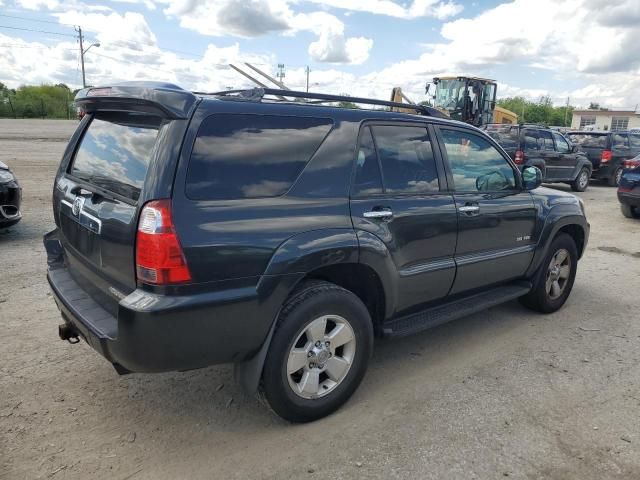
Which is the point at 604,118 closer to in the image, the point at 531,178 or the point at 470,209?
the point at 531,178

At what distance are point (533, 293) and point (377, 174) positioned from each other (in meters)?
2.38

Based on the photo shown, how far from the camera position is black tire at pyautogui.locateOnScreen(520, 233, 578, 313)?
4.72 m

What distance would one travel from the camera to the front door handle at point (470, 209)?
3.79 metres

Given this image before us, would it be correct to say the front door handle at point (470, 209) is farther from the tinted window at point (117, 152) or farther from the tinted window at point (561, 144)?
the tinted window at point (561, 144)

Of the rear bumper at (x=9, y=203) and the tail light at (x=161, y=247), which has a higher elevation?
the tail light at (x=161, y=247)

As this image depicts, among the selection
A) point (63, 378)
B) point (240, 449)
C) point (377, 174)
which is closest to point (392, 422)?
point (240, 449)

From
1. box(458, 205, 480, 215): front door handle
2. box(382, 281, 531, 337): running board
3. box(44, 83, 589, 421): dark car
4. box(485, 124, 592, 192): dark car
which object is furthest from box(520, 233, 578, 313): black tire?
box(485, 124, 592, 192): dark car

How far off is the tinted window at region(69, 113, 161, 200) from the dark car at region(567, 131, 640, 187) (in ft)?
53.5

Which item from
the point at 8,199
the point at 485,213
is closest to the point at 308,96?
the point at 485,213

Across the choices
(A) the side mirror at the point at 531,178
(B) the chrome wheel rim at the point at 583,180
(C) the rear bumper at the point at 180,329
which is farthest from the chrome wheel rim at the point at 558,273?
(B) the chrome wheel rim at the point at 583,180

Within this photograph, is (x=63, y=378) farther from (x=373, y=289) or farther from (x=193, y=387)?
(x=373, y=289)

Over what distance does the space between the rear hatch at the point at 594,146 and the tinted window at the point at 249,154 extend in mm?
15763

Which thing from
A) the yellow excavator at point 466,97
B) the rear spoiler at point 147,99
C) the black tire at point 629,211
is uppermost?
the yellow excavator at point 466,97

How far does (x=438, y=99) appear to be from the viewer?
2066 cm
